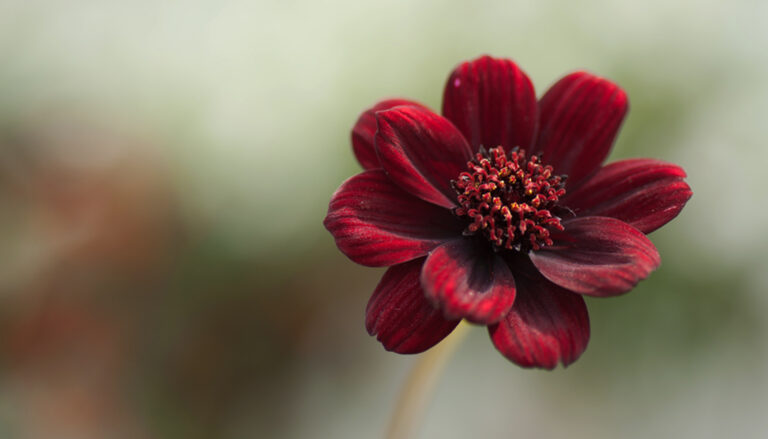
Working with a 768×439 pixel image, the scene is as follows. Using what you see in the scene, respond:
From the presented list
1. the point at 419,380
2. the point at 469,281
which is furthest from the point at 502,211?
the point at 419,380

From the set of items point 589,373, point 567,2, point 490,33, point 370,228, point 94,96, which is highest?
point 567,2

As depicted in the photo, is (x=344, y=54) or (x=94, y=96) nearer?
(x=94, y=96)

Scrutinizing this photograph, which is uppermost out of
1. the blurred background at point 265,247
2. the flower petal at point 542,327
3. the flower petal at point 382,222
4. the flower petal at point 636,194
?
the flower petal at point 636,194

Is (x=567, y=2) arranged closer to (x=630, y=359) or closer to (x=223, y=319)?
(x=630, y=359)

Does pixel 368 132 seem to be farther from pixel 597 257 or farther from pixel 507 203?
pixel 597 257

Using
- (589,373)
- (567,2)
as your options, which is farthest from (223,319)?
(567,2)

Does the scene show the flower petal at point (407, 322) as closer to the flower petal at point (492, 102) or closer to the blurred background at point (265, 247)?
the flower petal at point (492, 102)

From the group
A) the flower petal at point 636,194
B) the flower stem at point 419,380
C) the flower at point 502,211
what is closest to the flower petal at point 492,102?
the flower at point 502,211
